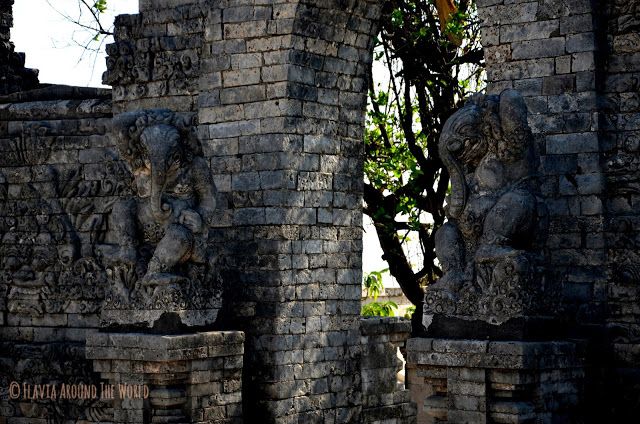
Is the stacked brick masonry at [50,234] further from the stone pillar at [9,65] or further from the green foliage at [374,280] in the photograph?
the green foliage at [374,280]

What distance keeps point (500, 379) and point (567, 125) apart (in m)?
1.99

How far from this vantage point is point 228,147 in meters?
11.7

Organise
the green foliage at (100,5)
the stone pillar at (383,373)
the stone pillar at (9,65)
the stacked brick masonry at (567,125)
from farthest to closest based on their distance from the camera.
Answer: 1. the green foliage at (100,5)
2. the stone pillar at (9,65)
3. the stone pillar at (383,373)
4. the stacked brick masonry at (567,125)

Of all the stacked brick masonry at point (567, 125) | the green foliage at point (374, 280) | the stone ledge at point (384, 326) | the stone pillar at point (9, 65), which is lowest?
the stone ledge at point (384, 326)

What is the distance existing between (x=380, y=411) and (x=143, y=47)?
3622mm

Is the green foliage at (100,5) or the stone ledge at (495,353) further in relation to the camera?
the green foliage at (100,5)

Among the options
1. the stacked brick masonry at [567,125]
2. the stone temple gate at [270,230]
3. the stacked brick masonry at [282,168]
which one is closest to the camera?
the stone temple gate at [270,230]

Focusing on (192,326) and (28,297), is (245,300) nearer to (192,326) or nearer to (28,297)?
(192,326)

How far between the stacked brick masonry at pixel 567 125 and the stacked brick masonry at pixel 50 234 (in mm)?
3752

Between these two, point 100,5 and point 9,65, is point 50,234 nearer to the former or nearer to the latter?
point 9,65

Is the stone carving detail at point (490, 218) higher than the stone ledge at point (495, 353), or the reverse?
the stone carving detail at point (490, 218)

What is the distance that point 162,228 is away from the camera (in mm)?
10766

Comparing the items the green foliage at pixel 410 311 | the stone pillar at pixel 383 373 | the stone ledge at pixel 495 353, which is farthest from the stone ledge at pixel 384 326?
the green foliage at pixel 410 311

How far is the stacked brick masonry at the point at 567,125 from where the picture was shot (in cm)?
1009
